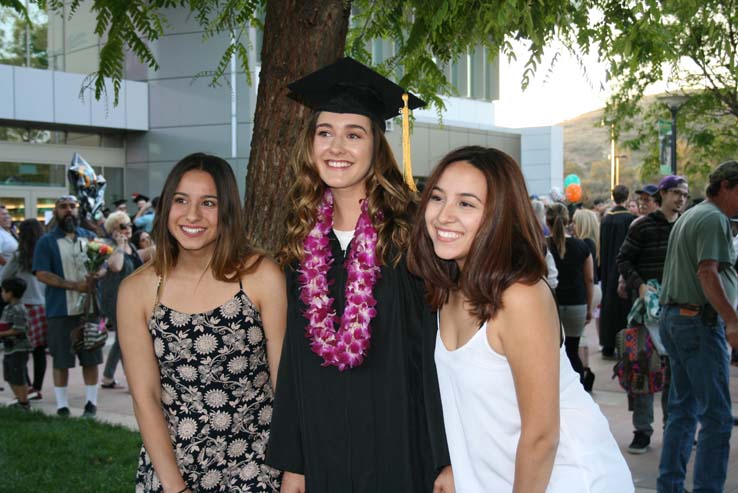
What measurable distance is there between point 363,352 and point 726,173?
322 cm

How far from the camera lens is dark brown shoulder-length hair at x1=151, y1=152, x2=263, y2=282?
9.88 ft

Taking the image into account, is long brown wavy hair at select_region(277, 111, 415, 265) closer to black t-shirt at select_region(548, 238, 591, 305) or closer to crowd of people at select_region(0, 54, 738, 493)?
crowd of people at select_region(0, 54, 738, 493)

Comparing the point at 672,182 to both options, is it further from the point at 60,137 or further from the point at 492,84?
the point at 492,84

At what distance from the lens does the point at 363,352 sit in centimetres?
281

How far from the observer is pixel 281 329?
3.03 metres

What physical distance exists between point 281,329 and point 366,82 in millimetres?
1011

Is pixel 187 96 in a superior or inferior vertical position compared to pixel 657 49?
superior

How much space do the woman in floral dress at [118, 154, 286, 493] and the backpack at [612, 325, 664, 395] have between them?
13.1 feet

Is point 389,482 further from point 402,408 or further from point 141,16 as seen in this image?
point 141,16

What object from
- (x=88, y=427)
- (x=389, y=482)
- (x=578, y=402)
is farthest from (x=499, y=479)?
(x=88, y=427)

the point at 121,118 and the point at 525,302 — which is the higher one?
the point at 121,118

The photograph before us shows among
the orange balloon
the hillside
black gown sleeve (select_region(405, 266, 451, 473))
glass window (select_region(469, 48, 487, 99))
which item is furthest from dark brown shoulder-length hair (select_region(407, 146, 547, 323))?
the hillside

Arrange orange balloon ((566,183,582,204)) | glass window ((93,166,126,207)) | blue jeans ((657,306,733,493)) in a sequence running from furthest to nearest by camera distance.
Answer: orange balloon ((566,183,582,204)), glass window ((93,166,126,207)), blue jeans ((657,306,733,493))

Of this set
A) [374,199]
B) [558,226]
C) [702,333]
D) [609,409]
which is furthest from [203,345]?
[609,409]
